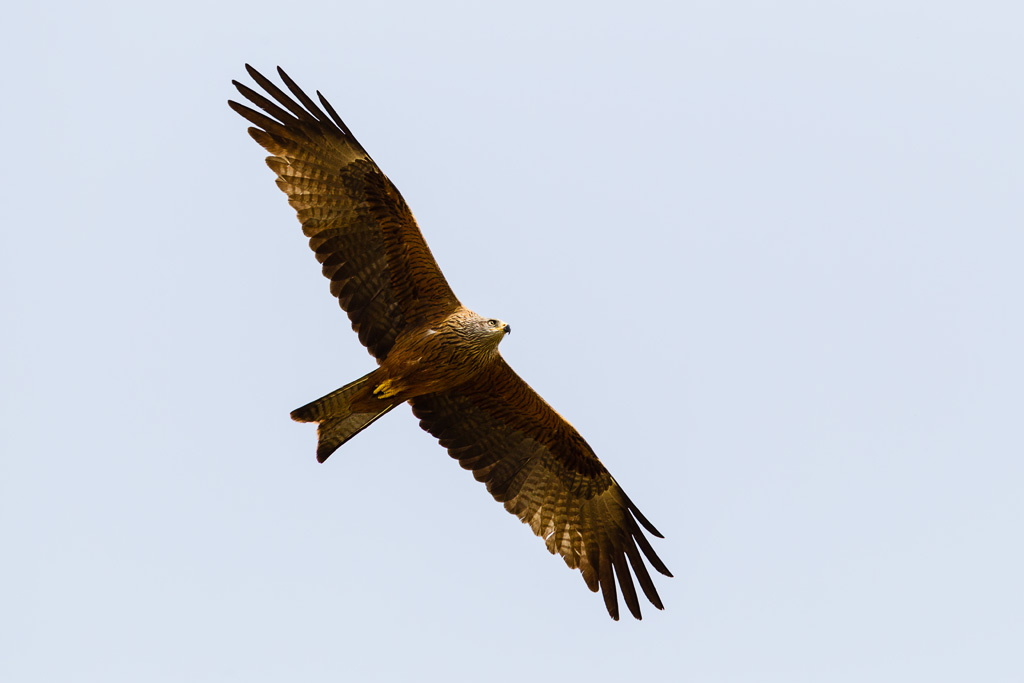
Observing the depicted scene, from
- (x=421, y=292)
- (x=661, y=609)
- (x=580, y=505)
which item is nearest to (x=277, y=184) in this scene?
(x=421, y=292)

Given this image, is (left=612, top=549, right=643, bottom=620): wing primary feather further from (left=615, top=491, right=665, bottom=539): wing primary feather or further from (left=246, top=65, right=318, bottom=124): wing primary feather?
(left=246, top=65, right=318, bottom=124): wing primary feather

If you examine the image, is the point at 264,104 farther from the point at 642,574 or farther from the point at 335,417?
the point at 642,574

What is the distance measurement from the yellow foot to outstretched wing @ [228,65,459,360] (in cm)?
72

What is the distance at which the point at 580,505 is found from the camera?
1311cm

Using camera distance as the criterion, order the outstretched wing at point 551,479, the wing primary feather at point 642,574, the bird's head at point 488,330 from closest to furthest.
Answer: the bird's head at point 488,330, the outstretched wing at point 551,479, the wing primary feather at point 642,574

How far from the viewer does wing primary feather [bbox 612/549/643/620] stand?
12898 millimetres

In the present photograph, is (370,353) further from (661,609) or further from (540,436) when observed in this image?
(661,609)

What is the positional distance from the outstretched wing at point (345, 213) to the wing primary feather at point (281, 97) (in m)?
0.01

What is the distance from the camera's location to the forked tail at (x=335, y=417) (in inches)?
449

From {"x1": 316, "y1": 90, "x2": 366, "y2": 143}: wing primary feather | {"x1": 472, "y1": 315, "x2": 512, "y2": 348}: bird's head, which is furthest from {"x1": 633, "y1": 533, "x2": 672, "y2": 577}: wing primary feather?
{"x1": 316, "y1": 90, "x2": 366, "y2": 143}: wing primary feather

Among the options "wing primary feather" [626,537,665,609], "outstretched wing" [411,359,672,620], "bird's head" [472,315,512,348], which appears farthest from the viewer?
"wing primary feather" [626,537,665,609]

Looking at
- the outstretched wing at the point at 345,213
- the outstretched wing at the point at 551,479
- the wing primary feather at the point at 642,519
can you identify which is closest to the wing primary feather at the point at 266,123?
the outstretched wing at the point at 345,213

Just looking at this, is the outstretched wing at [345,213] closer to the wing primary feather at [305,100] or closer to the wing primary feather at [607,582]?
the wing primary feather at [305,100]

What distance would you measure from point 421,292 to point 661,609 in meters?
4.57
